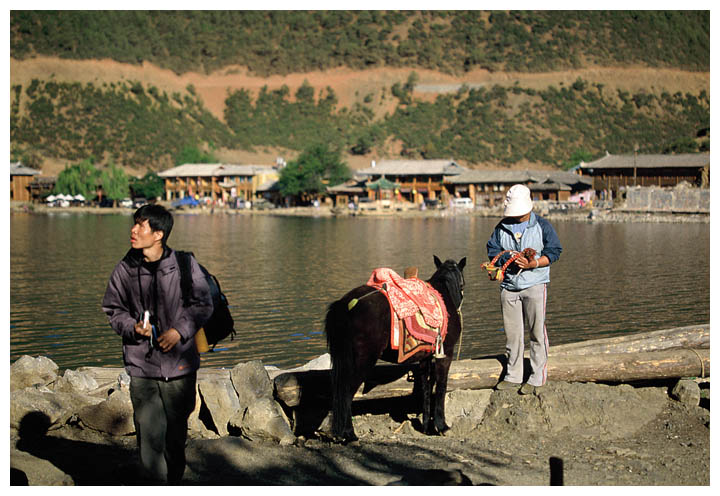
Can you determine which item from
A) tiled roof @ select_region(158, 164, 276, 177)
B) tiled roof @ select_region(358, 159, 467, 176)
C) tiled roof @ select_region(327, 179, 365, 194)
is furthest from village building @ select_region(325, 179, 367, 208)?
tiled roof @ select_region(158, 164, 276, 177)

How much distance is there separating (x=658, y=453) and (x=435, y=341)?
89.5 inches

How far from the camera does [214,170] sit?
11119 centimetres

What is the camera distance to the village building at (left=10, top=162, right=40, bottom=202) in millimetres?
107000

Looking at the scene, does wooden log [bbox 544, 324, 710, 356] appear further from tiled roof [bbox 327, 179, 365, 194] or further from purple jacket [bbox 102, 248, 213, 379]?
tiled roof [bbox 327, 179, 365, 194]

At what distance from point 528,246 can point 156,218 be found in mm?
4035

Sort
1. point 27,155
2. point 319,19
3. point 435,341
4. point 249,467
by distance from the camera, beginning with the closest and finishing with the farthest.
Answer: point 249,467 < point 435,341 < point 27,155 < point 319,19

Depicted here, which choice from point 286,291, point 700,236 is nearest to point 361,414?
point 286,291

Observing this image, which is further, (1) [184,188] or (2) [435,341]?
(1) [184,188]

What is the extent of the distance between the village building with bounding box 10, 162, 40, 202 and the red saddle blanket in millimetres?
111594

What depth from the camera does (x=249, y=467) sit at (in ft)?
20.5

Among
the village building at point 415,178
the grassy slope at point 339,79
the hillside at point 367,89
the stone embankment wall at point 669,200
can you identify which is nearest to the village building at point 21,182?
the hillside at point 367,89

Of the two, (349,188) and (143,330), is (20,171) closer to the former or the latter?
(349,188)

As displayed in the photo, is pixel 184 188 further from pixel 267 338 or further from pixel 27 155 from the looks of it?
pixel 267 338

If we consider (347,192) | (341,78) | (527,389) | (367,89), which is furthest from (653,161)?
(341,78)
